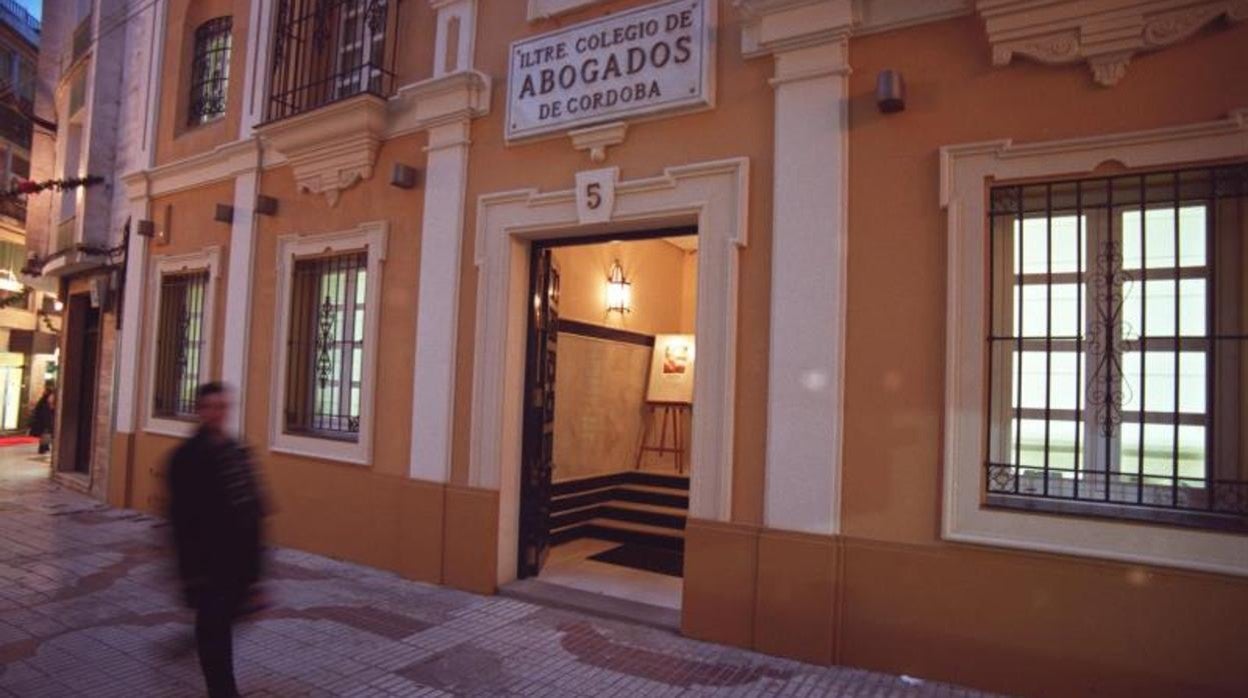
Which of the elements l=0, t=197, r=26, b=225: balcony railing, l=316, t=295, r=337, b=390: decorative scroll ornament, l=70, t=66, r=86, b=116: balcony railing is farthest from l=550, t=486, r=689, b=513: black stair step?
l=0, t=197, r=26, b=225: balcony railing

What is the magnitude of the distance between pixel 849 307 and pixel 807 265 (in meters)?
0.39

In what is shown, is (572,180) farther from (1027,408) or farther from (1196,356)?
(1196,356)

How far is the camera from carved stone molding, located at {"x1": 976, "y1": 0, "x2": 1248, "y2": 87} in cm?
404

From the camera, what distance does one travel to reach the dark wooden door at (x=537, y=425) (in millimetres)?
6551

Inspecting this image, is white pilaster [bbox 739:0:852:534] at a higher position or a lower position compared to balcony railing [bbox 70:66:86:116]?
lower

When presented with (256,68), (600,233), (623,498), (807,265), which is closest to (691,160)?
(600,233)

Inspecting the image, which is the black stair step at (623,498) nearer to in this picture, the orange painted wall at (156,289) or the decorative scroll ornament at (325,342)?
the decorative scroll ornament at (325,342)

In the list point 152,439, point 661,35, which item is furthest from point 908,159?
point 152,439

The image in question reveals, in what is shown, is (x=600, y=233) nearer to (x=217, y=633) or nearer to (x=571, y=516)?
(x=571, y=516)

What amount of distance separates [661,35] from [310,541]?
5.83m

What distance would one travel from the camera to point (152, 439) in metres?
9.53

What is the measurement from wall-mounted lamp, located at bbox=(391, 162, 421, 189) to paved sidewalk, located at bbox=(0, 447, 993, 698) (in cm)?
352

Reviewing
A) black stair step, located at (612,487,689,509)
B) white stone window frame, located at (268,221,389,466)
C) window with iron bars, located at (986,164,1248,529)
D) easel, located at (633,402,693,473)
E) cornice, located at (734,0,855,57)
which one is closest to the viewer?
window with iron bars, located at (986,164,1248,529)

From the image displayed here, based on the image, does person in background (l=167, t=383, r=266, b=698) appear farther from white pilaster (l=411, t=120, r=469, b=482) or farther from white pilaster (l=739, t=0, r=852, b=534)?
white pilaster (l=739, t=0, r=852, b=534)
